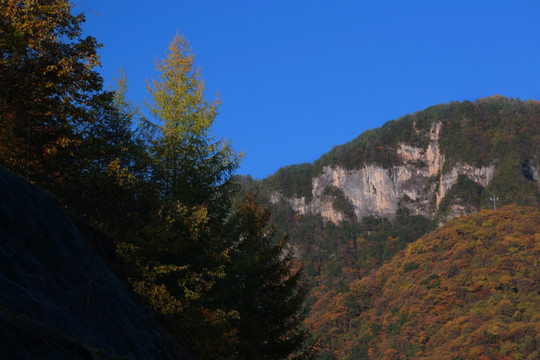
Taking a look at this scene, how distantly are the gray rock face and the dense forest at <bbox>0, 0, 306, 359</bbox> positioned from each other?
252 cm

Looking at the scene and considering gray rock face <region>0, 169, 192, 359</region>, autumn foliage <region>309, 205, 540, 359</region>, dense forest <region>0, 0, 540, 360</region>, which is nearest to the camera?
gray rock face <region>0, 169, 192, 359</region>

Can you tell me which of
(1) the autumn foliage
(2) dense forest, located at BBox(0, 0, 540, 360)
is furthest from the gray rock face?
(1) the autumn foliage

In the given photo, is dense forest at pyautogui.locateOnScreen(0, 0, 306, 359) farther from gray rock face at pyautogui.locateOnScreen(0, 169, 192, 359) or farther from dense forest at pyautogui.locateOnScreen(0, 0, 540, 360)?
gray rock face at pyautogui.locateOnScreen(0, 169, 192, 359)

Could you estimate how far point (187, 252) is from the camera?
59.2ft

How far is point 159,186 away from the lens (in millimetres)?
20625

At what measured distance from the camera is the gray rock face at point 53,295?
7.85 metres

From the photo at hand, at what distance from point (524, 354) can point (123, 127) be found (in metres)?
78.4

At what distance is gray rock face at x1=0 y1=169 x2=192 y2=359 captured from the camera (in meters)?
7.85

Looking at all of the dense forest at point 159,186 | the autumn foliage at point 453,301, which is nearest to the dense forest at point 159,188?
the dense forest at point 159,186

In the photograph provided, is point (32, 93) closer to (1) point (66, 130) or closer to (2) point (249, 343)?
(1) point (66, 130)

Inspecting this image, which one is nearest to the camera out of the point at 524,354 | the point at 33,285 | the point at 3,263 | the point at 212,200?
the point at 3,263

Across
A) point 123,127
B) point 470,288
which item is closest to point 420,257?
point 470,288

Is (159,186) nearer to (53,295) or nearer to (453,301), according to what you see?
(53,295)

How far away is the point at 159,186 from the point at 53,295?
33.4ft
